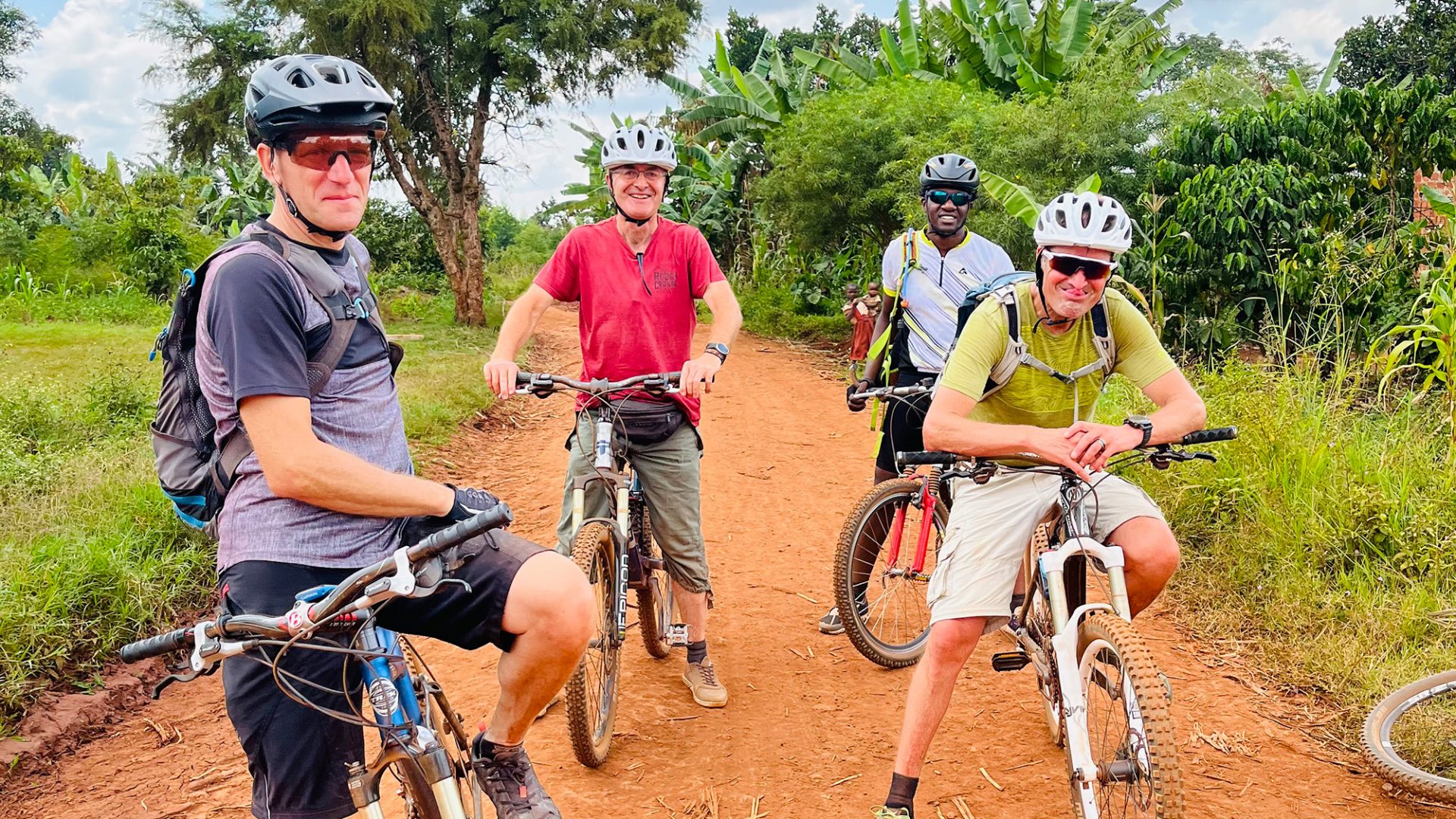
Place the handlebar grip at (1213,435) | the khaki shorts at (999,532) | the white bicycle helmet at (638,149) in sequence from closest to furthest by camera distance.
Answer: the handlebar grip at (1213,435) < the khaki shorts at (999,532) < the white bicycle helmet at (638,149)

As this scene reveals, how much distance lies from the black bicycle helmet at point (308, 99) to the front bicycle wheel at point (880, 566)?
121 inches

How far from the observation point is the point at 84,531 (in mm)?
5852

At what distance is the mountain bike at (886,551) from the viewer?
4840 mm

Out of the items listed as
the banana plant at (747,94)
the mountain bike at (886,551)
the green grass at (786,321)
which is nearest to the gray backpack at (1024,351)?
the mountain bike at (886,551)

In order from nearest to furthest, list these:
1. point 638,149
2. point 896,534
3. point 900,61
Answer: point 638,149
point 896,534
point 900,61

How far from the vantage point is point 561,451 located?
31.5ft

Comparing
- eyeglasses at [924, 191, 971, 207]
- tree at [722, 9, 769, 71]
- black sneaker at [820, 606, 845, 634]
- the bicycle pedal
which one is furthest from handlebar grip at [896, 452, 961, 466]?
tree at [722, 9, 769, 71]

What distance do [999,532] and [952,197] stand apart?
7.29 feet

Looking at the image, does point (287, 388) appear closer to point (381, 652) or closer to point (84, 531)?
point (381, 652)

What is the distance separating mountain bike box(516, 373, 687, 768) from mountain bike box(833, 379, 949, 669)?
3.17ft

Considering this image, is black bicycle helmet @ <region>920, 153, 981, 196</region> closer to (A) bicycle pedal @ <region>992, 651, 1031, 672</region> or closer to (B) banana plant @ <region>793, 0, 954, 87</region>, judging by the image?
(A) bicycle pedal @ <region>992, 651, 1031, 672</region>

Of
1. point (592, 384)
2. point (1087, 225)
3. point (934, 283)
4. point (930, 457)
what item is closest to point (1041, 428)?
point (930, 457)

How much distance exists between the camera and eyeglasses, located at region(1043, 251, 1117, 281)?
126 inches

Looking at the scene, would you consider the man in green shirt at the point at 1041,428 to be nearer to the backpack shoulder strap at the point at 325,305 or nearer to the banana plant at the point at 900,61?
the backpack shoulder strap at the point at 325,305
